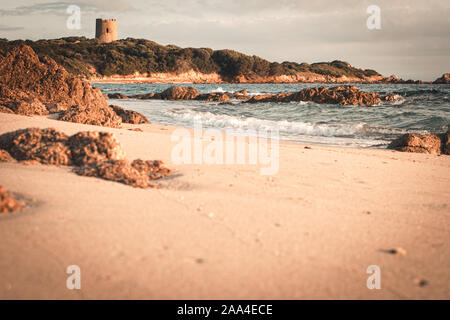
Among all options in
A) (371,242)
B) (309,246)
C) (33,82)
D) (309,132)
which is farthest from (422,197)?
(33,82)

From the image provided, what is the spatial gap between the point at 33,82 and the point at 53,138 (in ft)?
18.7

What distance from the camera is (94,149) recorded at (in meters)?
3.23

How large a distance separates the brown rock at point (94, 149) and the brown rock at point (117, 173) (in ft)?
0.54

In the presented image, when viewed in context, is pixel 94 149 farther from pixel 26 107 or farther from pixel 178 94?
pixel 178 94

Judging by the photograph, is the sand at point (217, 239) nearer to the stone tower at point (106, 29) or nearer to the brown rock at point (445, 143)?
the brown rock at point (445, 143)

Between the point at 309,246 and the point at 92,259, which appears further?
the point at 309,246

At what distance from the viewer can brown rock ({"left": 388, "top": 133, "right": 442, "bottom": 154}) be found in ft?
21.3

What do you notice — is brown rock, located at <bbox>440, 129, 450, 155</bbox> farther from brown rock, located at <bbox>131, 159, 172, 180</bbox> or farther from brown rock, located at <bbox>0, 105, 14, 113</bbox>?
brown rock, located at <bbox>0, 105, 14, 113</bbox>

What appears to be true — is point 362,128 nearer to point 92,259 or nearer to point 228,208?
point 228,208

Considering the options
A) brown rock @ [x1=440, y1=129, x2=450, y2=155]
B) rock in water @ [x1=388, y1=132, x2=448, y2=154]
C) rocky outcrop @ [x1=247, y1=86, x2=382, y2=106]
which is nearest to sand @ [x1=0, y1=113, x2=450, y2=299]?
rock in water @ [x1=388, y1=132, x2=448, y2=154]

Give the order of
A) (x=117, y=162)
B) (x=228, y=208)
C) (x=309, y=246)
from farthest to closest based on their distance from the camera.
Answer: (x=117, y=162), (x=228, y=208), (x=309, y=246)

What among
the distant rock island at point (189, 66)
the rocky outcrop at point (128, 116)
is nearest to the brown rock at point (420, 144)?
the rocky outcrop at point (128, 116)

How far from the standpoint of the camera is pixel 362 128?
9922 millimetres
